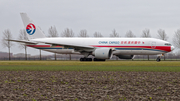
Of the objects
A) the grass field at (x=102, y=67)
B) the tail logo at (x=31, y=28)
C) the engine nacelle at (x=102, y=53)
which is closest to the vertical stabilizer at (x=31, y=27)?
the tail logo at (x=31, y=28)

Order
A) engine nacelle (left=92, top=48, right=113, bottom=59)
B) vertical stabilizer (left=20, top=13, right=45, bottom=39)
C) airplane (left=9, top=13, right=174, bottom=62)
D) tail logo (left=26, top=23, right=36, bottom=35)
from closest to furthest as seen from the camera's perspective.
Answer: engine nacelle (left=92, top=48, right=113, bottom=59) < airplane (left=9, top=13, right=174, bottom=62) < vertical stabilizer (left=20, top=13, right=45, bottom=39) < tail logo (left=26, top=23, right=36, bottom=35)

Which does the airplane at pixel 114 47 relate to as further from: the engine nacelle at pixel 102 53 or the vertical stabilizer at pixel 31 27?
the vertical stabilizer at pixel 31 27

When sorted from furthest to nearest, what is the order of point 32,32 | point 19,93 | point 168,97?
1. point 32,32
2. point 19,93
3. point 168,97

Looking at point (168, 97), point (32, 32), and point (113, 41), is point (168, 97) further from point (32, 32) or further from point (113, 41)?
point (32, 32)

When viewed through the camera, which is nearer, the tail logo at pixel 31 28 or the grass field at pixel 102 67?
the grass field at pixel 102 67

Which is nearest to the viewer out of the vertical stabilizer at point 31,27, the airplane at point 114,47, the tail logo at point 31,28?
the airplane at point 114,47

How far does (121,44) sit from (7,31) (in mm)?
42298

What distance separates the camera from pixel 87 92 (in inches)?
355

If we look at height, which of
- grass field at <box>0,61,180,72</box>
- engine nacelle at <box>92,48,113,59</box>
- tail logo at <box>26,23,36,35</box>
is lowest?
grass field at <box>0,61,180,72</box>

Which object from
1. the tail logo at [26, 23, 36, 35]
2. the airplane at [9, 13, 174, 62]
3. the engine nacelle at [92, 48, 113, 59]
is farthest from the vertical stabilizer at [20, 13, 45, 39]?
the engine nacelle at [92, 48, 113, 59]

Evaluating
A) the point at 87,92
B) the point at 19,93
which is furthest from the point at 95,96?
the point at 19,93

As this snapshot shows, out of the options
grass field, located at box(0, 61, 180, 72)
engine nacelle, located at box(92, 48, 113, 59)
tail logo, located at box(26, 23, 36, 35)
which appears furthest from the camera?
tail logo, located at box(26, 23, 36, 35)

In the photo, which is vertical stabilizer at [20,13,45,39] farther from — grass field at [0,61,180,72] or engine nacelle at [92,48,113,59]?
grass field at [0,61,180,72]

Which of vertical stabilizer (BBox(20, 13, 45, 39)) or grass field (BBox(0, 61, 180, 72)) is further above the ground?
vertical stabilizer (BBox(20, 13, 45, 39))
